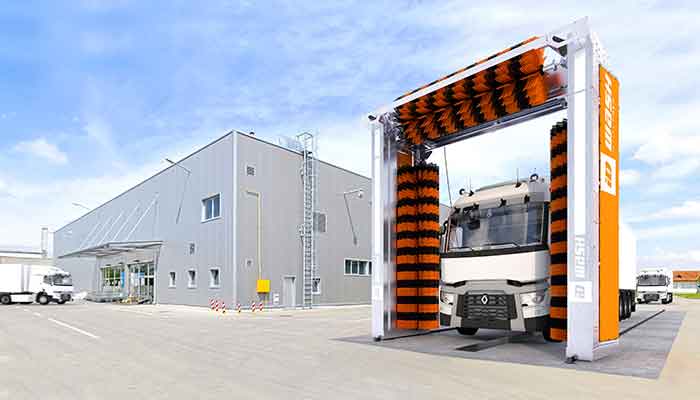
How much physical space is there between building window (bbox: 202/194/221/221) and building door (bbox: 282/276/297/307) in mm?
5313

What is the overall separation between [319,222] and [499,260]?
22.8 m

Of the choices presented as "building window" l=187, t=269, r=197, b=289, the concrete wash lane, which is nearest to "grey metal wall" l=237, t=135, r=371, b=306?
"building window" l=187, t=269, r=197, b=289

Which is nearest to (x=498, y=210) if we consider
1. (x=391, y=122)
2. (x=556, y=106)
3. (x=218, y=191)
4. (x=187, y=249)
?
(x=556, y=106)

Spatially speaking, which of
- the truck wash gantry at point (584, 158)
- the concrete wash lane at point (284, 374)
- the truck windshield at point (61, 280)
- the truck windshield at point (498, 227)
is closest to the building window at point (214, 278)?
the truck windshield at point (61, 280)

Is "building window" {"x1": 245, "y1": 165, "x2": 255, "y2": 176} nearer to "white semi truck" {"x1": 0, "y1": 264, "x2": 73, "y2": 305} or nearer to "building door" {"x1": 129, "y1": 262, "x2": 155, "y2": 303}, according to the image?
"building door" {"x1": 129, "y1": 262, "x2": 155, "y2": 303}

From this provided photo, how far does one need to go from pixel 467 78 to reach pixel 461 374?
6018 mm

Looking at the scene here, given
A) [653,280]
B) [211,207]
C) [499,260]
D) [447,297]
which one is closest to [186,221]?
[211,207]

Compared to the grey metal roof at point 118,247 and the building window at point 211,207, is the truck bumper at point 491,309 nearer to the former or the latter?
the building window at point 211,207

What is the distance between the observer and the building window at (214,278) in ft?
96.5

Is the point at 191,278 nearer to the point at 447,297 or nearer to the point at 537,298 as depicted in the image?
the point at 447,297

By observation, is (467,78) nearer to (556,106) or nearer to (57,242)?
(556,106)

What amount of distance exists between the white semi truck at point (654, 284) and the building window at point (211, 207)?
28629mm

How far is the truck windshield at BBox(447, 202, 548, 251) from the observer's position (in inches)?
420

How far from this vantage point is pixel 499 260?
1071 cm
